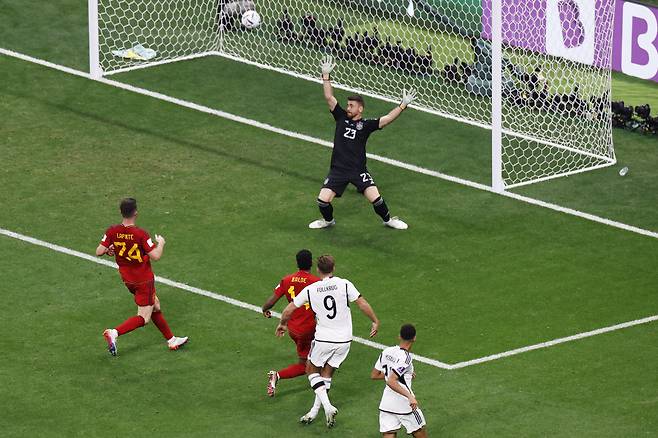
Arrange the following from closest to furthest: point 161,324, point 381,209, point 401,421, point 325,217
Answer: point 401,421 → point 161,324 → point 381,209 → point 325,217

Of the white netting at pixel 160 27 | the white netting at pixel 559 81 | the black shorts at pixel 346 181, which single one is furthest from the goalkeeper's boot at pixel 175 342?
the white netting at pixel 160 27

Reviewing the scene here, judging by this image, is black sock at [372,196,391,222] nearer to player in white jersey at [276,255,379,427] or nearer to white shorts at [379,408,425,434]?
player in white jersey at [276,255,379,427]

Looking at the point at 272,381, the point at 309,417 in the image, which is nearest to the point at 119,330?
the point at 272,381

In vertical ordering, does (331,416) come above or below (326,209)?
below

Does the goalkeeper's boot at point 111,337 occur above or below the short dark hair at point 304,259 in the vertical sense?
below

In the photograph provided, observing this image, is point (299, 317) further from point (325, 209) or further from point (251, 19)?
point (251, 19)

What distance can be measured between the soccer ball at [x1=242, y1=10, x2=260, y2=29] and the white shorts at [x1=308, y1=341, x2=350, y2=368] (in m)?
13.8

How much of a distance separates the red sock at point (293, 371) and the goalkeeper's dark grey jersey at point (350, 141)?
17.8ft

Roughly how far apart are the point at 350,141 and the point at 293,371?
5.66 m

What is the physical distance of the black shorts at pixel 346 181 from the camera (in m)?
25.6

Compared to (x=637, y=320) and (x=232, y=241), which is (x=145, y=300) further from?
(x=637, y=320)

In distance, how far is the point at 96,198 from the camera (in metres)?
26.8

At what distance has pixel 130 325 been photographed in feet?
71.1

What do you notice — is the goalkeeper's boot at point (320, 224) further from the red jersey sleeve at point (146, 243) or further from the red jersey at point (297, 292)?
the red jersey at point (297, 292)
